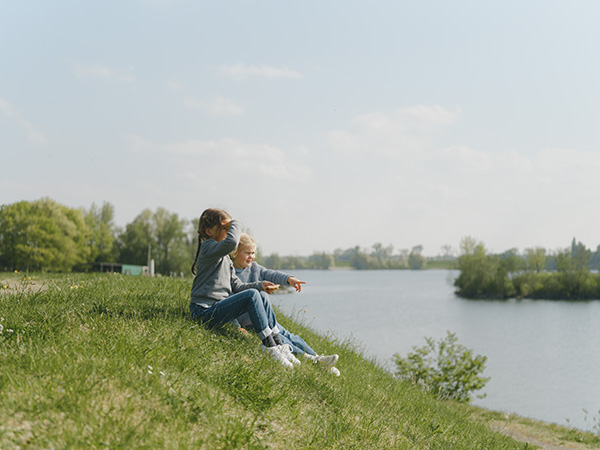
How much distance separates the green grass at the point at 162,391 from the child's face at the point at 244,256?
98 cm

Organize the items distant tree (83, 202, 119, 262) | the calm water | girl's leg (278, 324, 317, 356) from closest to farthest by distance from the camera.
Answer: girl's leg (278, 324, 317, 356)
the calm water
distant tree (83, 202, 119, 262)

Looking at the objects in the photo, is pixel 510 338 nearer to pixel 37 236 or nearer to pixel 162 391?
pixel 162 391

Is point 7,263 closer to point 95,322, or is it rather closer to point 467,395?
point 467,395

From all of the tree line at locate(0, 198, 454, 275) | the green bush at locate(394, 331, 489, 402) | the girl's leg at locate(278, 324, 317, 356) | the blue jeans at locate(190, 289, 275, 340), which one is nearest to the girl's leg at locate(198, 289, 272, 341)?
the blue jeans at locate(190, 289, 275, 340)

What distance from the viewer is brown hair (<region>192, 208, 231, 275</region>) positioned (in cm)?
638

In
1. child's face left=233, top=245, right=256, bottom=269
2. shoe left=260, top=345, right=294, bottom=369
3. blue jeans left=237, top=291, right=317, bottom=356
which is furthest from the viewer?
child's face left=233, top=245, right=256, bottom=269

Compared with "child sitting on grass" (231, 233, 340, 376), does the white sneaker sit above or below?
below

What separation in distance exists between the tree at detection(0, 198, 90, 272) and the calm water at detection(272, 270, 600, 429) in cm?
2871

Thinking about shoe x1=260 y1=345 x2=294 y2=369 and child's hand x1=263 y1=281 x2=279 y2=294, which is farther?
Result: child's hand x1=263 y1=281 x2=279 y2=294

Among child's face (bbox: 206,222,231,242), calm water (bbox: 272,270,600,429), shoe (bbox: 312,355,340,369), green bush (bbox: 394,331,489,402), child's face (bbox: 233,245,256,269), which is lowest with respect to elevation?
calm water (bbox: 272,270,600,429)

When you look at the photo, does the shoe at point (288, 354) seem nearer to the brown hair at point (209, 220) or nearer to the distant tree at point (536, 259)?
the brown hair at point (209, 220)

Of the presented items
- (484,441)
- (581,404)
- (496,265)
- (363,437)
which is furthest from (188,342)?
(496,265)

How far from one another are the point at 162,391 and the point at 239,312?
1958 mm

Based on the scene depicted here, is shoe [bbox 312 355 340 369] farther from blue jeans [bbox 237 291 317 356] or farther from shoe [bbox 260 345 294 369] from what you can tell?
shoe [bbox 260 345 294 369]
